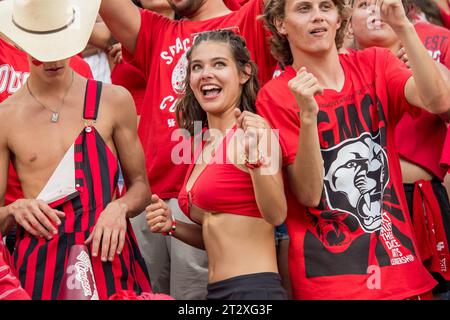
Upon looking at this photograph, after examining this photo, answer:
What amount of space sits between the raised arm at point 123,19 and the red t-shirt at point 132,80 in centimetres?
52

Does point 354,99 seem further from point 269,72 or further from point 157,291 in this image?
point 157,291

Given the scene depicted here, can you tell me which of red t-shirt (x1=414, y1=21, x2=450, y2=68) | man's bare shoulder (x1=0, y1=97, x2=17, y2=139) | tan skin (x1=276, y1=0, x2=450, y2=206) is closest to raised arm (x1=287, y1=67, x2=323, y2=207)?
tan skin (x1=276, y1=0, x2=450, y2=206)

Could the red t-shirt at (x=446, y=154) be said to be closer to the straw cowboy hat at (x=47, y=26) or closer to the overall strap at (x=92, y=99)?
the overall strap at (x=92, y=99)

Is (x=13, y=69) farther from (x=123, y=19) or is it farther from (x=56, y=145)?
(x=56, y=145)

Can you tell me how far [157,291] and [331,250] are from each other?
1.23m

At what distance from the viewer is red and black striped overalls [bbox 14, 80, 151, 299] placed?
13.3 feet

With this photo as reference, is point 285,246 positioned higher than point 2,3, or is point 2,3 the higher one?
point 2,3

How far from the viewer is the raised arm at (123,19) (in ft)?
16.4

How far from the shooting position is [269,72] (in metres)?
5.03

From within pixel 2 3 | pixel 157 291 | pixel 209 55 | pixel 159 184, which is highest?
pixel 2 3

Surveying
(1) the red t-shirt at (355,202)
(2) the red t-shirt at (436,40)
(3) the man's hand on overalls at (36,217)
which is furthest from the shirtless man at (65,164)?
(2) the red t-shirt at (436,40)

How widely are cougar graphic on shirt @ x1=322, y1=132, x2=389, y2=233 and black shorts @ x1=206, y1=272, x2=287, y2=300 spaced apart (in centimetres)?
40

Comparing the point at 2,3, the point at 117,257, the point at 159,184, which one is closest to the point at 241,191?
the point at 117,257

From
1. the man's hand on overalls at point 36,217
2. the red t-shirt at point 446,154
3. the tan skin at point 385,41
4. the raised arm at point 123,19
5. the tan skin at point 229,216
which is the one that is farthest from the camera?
the raised arm at point 123,19
